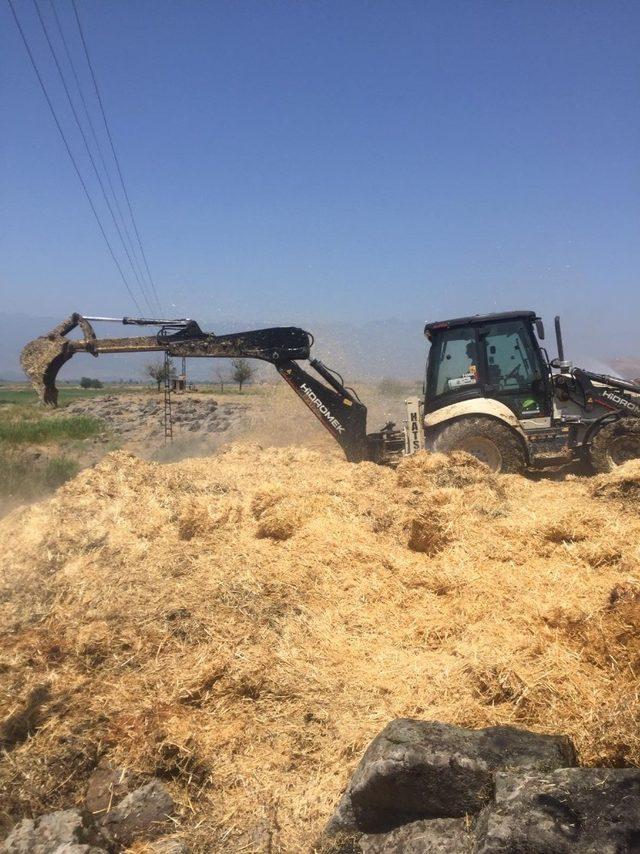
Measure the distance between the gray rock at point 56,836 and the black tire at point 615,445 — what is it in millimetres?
7817

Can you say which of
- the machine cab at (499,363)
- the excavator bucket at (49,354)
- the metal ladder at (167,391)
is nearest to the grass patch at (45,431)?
the metal ladder at (167,391)

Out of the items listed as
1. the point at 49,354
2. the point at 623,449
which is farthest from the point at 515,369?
the point at 49,354

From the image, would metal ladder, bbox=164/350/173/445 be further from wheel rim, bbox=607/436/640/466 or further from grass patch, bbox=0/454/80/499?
wheel rim, bbox=607/436/640/466

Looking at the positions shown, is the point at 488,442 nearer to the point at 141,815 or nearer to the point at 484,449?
the point at 484,449

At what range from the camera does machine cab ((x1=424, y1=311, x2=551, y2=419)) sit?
9781 mm

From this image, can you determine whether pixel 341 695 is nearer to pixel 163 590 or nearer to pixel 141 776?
pixel 141 776

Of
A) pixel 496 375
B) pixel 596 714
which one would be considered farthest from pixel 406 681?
pixel 496 375

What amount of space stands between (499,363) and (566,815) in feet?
25.8

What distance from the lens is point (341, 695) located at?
4.35 m

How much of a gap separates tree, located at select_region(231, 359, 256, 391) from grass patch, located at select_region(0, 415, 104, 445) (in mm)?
32537

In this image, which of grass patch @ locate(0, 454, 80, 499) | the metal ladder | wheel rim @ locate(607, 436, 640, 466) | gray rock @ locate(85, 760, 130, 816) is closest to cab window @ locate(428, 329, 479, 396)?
wheel rim @ locate(607, 436, 640, 466)

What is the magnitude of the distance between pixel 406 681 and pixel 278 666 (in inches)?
35.5

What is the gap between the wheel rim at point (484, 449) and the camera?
31.3ft

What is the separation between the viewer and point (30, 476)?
490 inches
